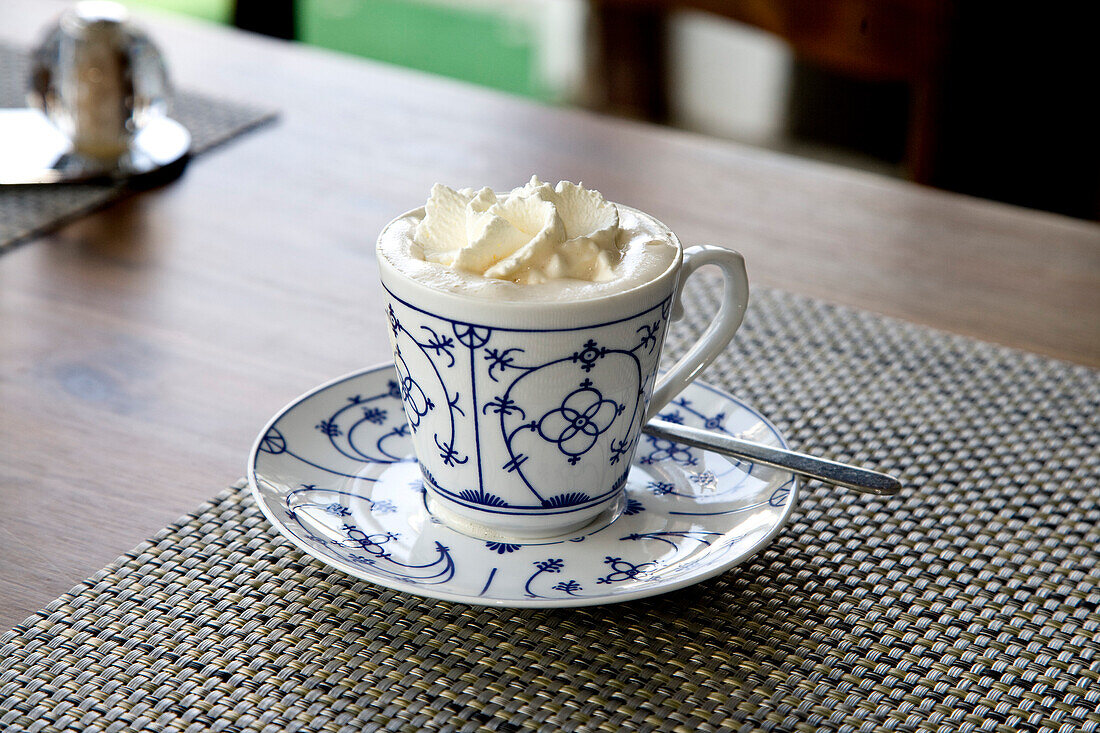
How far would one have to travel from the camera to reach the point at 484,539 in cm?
51

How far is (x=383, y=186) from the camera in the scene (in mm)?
939

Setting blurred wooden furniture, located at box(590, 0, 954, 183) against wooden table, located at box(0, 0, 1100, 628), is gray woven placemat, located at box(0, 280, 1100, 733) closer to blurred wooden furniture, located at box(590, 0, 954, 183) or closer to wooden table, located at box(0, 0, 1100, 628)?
wooden table, located at box(0, 0, 1100, 628)

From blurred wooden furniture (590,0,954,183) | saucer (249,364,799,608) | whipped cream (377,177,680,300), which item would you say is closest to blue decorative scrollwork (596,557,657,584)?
saucer (249,364,799,608)

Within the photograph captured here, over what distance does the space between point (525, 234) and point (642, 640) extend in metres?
0.18

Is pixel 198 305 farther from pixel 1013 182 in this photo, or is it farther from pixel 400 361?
pixel 1013 182

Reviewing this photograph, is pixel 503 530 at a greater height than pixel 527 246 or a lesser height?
lesser

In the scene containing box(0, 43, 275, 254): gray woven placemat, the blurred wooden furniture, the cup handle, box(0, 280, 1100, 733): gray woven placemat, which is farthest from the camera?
the blurred wooden furniture

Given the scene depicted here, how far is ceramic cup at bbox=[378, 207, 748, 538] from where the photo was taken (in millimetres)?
458

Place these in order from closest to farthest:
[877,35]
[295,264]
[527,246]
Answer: [527,246] < [295,264] < [877,35]

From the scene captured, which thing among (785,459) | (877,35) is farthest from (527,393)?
(877,35)

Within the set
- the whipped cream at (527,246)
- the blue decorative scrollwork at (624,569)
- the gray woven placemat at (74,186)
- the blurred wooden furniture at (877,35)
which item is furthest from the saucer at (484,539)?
the blurred wooden furniture at (877,35)

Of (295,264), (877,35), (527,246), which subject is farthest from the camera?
(877,35)

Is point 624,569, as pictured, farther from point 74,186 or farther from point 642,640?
point 74,186

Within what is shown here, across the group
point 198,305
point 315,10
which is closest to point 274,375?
point 198,305
